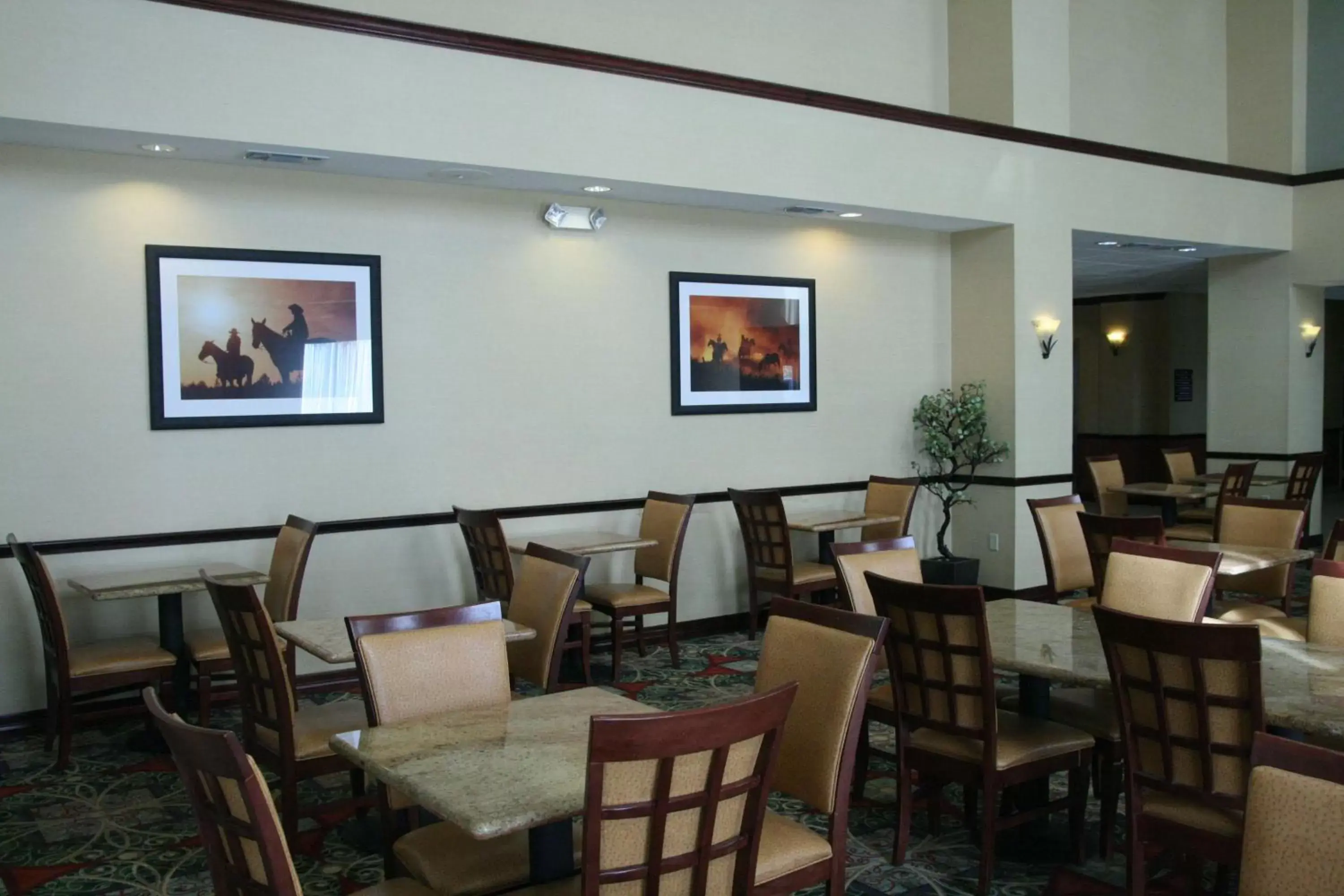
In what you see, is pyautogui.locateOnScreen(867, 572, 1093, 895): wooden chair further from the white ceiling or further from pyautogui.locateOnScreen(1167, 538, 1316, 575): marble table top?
the white ceiling

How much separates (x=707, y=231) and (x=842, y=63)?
5.95 feet

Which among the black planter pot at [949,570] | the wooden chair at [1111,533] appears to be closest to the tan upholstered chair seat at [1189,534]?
the black planter pot at [949,570]

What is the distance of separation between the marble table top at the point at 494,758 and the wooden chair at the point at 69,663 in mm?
2592

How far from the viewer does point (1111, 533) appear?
5.56m

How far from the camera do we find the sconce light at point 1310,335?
34.5ft

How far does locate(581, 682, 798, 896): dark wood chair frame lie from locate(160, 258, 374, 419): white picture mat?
4369 mm

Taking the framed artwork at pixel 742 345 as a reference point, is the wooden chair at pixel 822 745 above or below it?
below

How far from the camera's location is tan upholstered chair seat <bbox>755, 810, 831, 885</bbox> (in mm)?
2771

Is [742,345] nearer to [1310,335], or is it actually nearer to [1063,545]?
[1063,545]

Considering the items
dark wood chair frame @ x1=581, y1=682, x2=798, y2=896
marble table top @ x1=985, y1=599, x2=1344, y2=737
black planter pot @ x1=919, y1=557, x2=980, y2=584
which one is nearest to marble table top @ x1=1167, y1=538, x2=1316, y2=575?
marble table top @ x1=985, y1=599, x2=1344, y2=737

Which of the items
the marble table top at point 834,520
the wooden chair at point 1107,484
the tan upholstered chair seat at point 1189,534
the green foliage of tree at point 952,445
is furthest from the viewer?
the wooden chair at point 1107,484

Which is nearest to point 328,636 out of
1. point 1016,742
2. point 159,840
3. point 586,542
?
point 159,840

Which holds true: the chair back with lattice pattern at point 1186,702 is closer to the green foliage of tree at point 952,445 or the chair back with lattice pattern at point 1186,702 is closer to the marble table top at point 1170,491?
the green foliage of tree at point 952,445

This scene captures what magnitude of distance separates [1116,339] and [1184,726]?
42.0ft
